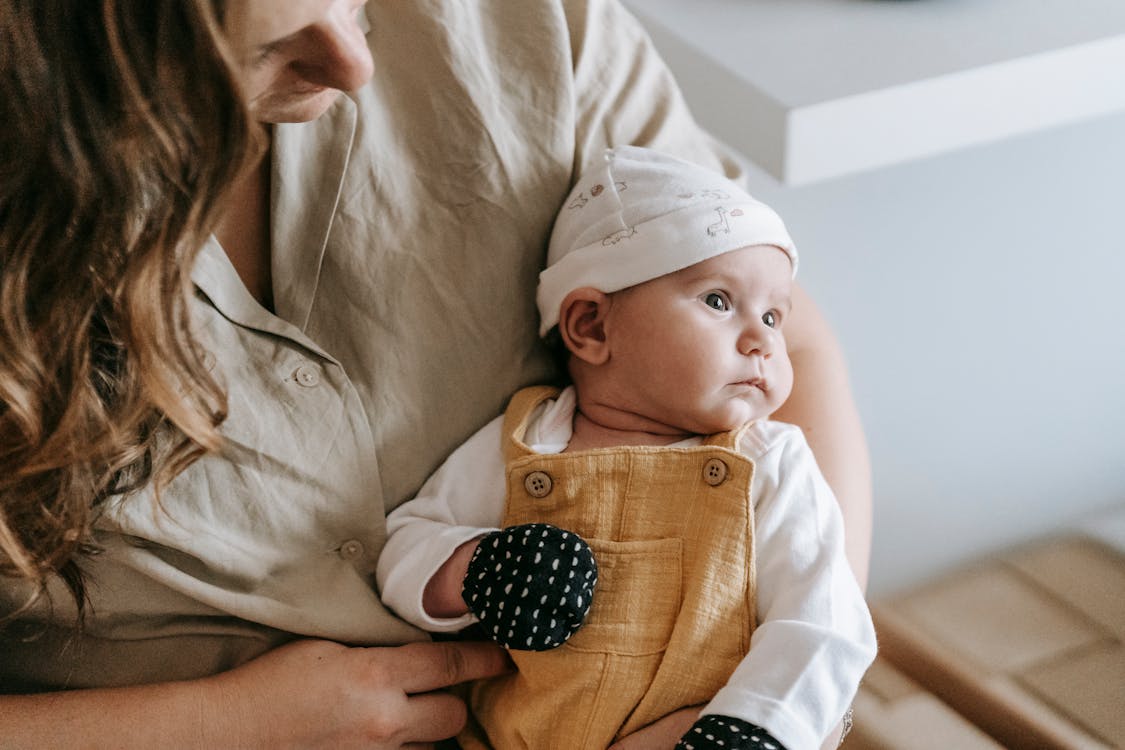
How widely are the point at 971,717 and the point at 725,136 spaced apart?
2.52 ft

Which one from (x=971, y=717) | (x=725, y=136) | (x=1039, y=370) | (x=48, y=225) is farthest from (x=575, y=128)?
(x=1039, y=370)

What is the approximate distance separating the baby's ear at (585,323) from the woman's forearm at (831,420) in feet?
0.76

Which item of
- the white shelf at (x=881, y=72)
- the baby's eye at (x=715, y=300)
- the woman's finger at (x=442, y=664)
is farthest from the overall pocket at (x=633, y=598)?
the white shelf at (x=881, y=72)

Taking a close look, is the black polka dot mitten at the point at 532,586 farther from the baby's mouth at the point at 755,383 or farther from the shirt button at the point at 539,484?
the baby's mouth at the point at 755,383

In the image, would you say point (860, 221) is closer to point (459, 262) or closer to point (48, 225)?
point (459, 262)

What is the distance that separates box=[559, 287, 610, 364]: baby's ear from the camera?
1.04 m

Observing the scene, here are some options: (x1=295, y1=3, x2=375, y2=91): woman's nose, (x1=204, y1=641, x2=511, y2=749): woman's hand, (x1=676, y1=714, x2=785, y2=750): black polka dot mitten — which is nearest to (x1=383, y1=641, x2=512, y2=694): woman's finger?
(x1=204, y1=641, x2=511, y2=749): woman's hand

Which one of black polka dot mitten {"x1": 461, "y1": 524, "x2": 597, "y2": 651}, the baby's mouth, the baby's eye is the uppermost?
the baby's eye

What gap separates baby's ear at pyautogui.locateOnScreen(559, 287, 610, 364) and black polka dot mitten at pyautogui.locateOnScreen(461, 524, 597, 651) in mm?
193

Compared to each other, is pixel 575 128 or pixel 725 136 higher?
pixel 575 128

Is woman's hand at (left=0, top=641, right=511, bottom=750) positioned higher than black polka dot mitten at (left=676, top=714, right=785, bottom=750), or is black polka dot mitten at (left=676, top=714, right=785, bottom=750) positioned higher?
black polka dot mitten at (left=676, top=714, right=785, bottom=750)

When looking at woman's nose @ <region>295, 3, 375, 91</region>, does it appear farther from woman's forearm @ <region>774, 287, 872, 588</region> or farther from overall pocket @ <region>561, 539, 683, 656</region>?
woman's forearm @ <region>774, 287, 872, 588</region>

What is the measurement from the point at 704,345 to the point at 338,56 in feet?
1.29

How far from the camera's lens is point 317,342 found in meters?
1.01
